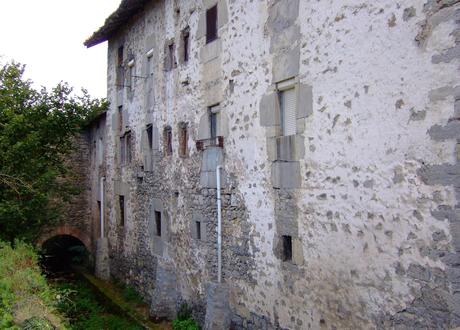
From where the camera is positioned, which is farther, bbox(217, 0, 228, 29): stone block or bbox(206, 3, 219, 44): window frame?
bbox(206, 3, 219, 44): window frame

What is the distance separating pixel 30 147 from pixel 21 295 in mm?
6660

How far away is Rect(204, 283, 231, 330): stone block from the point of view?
311 inches

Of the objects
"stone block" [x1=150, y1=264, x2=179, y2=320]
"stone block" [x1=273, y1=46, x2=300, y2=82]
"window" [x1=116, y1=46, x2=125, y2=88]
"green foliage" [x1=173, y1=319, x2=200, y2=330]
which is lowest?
"green foliage" [x1=173, y1=319, x2=200, y2=330]

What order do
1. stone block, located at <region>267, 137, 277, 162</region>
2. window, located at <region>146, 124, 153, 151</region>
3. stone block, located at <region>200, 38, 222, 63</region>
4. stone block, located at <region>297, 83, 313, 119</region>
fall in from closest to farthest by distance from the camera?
stone block, located at <region>297, 83, 313, 119</region> → stone block, located at <region>267, 137, 277, 162</region> → stone block, located at <region>200, 38, 222, 63</region> → window, located at <region>146, 124, 153, 151</region>

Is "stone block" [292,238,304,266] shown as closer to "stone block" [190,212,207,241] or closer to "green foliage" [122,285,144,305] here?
"stone block" [190,212,207,241]

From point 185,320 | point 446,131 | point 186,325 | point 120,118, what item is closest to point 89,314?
point 185,320

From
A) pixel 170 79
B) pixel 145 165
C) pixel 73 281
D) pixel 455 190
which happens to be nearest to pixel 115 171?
pixel 145 165

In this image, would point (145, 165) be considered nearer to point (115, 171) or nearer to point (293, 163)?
point (115, 171)

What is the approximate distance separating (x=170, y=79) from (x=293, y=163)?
15.4 ft

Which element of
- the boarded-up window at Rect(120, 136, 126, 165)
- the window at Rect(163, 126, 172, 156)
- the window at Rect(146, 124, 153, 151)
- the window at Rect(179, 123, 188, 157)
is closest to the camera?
the window at Rect(179, 123, 188, 157)

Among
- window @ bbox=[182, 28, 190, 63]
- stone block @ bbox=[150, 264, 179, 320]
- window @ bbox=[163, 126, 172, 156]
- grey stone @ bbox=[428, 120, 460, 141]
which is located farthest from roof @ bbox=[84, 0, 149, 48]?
grey stone @ bbox=[428, 120, 460, 141]

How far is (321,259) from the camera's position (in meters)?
6.00

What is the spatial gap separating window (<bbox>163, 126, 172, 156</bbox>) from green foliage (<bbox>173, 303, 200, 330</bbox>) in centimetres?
322

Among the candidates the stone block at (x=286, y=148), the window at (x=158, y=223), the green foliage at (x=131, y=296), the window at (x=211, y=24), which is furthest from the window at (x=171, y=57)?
the green foliage at (x=131, y=296)
